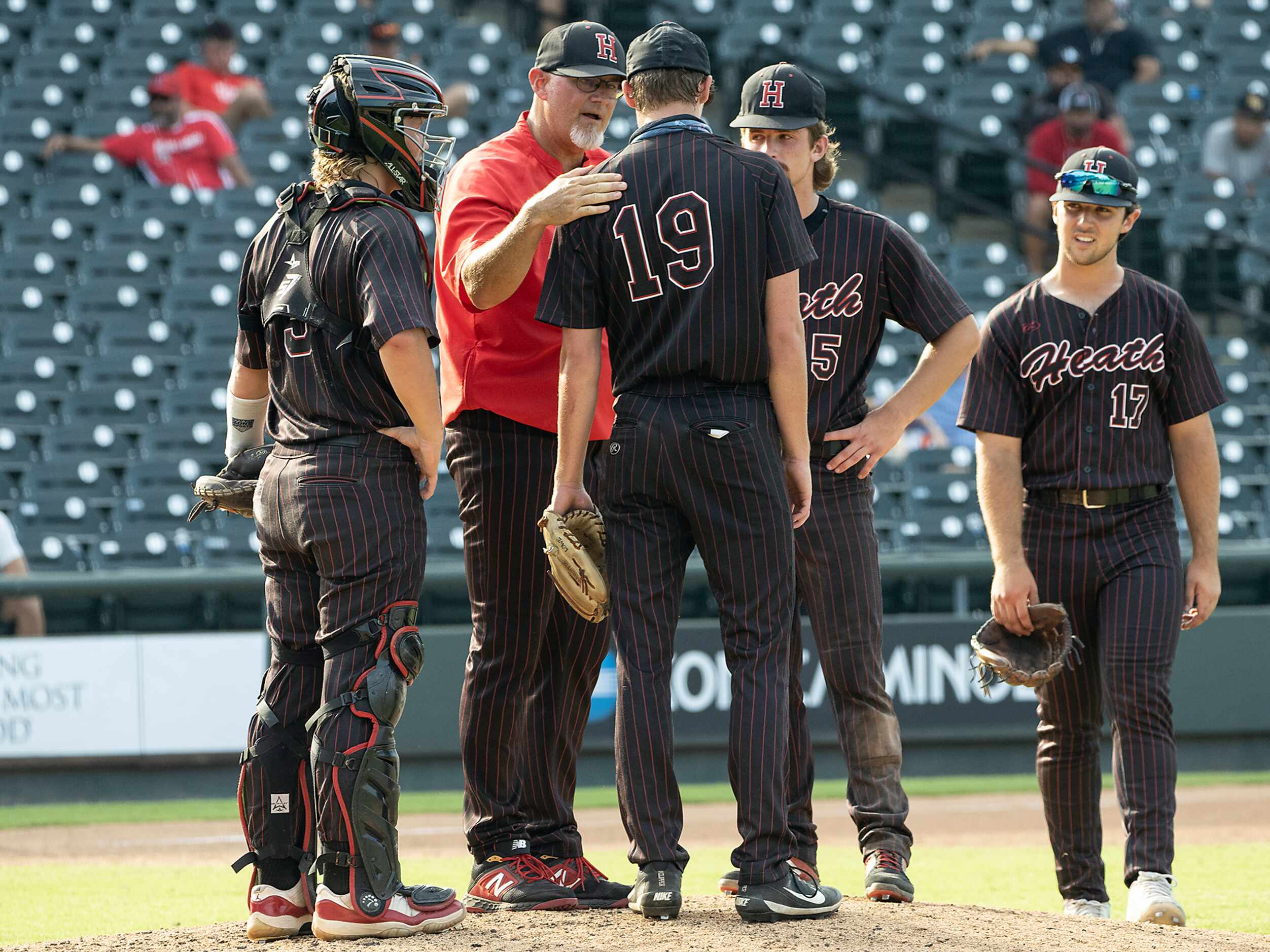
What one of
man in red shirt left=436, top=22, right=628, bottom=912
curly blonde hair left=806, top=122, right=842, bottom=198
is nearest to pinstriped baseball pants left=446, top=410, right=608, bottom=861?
man in red shirt left=436, top=22, right=628, bottom=912

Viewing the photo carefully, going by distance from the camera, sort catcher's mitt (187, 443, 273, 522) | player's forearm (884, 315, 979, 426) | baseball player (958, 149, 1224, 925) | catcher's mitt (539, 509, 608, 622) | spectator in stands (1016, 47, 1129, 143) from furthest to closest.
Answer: spectator in stands (1016, 47, 1129, 143) → baseball player (958, 149, 1224, 925) → player's forearm (884, 315, 979, 426) → catcher's mitt (187, 443, 273, 522) → catcher's mitt (539, 509, 608, 622)

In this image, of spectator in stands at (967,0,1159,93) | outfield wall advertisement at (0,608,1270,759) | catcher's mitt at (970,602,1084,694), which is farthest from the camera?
spectator in stands at (967,0,1159,93)

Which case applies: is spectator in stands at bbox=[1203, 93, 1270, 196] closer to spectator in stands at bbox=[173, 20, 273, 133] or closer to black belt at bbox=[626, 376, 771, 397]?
spectator in stands at bbox=[173, 20, 273, 133]

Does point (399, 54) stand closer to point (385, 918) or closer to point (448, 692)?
point (448, 692)

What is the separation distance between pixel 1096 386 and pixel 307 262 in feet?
8.09

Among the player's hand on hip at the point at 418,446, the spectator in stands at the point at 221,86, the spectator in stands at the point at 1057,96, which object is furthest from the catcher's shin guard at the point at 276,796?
the spectator in stands at the point at 1057,96

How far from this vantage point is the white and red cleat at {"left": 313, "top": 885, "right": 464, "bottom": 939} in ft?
11.9

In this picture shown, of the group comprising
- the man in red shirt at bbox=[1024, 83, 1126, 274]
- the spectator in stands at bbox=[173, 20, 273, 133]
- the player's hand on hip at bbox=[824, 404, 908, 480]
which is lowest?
the player's hand on hip at bbox=[824, 404, 908, 480]

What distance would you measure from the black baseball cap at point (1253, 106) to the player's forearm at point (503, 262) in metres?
10.9

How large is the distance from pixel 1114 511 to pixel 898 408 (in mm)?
835

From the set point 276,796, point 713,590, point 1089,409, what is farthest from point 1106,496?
point 276,796

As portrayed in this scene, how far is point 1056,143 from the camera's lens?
13.1 metres

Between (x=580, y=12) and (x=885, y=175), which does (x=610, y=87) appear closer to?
(x=885, y=175)

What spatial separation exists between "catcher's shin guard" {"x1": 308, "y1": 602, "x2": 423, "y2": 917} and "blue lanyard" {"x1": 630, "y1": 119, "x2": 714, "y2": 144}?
1.33 metres
